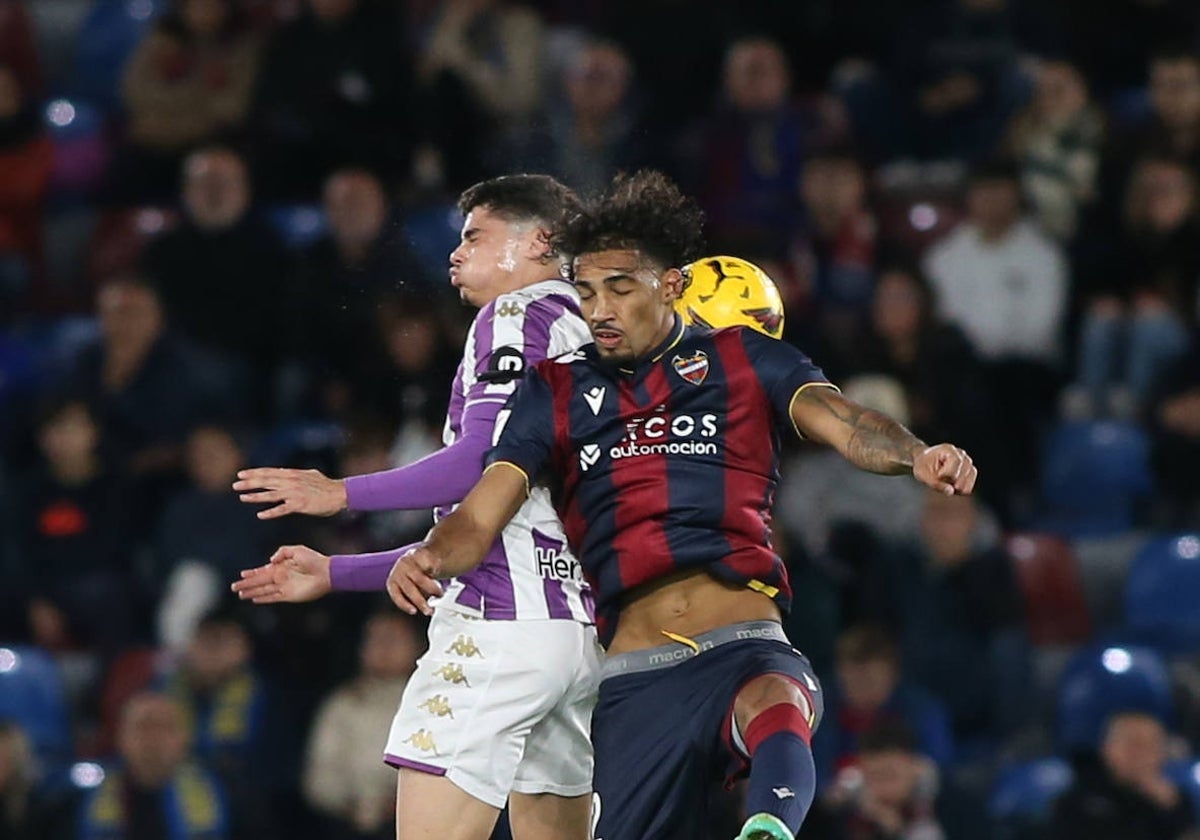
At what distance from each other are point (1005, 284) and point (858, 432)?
5725mm

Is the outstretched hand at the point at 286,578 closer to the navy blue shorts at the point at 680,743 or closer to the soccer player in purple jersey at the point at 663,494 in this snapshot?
the soccer player in purple jersey at the point at 663,494

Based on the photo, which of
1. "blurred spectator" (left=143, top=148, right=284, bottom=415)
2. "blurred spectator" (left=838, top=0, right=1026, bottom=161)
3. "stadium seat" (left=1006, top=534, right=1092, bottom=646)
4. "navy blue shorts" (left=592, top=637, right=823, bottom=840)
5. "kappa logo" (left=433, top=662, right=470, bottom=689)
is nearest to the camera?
"navy blue shorts" (left=592, top=637, right=823, bottom=840)

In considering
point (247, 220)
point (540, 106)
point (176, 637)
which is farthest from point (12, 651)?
point (540, 106)

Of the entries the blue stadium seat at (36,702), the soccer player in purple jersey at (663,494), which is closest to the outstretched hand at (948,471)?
the soccer player in purple jersey at (663,494)

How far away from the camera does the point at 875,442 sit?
17.5 ft

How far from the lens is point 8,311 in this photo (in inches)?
465

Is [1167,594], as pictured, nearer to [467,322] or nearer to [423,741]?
[467,322]

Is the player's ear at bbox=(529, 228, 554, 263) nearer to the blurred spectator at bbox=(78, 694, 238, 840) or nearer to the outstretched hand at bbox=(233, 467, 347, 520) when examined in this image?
the outstretched hand at bbox=(233, 467, 347, 520)

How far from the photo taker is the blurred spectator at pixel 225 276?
35.9 ft

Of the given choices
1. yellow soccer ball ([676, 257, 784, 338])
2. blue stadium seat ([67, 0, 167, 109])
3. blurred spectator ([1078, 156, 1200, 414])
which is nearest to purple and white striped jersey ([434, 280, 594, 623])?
yellow soccer ball ([676, 257, 784, 338])

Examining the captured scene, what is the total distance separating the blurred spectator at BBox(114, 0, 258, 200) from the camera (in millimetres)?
12219

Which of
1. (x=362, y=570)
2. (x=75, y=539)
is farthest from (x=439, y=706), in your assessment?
(x=75, y=539)

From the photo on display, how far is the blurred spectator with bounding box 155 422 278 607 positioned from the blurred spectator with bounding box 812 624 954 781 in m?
2.59

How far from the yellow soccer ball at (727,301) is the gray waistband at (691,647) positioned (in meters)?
1.02
